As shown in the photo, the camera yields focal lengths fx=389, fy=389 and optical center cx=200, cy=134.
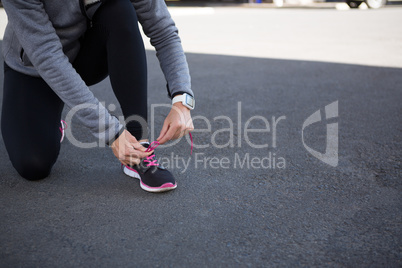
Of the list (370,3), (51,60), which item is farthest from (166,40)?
(370,3)

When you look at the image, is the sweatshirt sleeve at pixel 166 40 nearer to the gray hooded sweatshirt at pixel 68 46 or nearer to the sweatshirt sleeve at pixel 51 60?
the gray hooded sweatshirt at pixel 68 46

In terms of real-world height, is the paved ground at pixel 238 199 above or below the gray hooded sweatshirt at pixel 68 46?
below

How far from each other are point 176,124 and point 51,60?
1.81ft

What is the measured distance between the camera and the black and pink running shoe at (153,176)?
1770 millimetres

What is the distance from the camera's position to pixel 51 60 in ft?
A: 4.94

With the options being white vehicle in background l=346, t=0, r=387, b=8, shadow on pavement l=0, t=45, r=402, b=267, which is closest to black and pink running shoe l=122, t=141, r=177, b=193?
shadow on pavement l=0, t=45, r=402, b=267

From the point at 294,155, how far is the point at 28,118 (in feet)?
4.58

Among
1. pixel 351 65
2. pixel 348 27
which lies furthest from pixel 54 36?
pixel 348 27

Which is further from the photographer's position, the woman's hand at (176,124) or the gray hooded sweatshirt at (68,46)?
the woman's hand at (176,124)

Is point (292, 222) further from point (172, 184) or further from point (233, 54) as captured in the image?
point (233, 54)

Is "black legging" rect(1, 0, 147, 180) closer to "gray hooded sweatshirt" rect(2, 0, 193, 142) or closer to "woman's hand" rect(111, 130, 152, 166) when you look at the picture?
"gray hooded sweatshirt" rect(2, 0, 193, 142)

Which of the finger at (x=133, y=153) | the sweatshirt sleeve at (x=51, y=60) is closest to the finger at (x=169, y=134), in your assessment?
the finger at (x=133, y=153)

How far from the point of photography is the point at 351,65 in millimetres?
4383

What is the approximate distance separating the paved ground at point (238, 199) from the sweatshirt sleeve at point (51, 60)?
400mm
